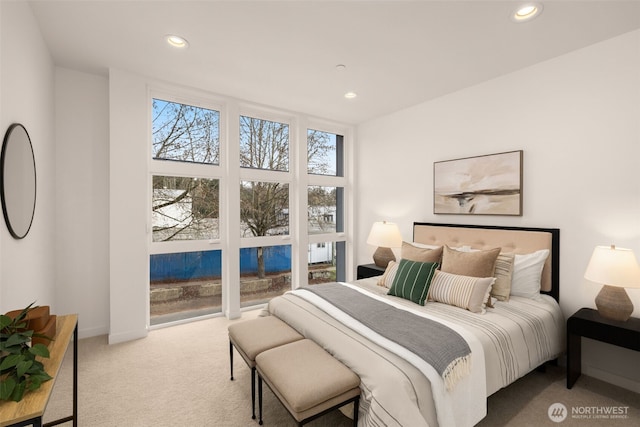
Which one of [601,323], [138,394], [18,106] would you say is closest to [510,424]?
[601,323]

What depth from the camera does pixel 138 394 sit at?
216 cm

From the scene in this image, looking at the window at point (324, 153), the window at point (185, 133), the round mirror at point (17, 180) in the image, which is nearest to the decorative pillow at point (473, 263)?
the window at point (324, 153)

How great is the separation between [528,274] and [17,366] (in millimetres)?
3204

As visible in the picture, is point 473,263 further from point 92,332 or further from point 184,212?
point 92,332

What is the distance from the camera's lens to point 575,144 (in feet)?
8.18

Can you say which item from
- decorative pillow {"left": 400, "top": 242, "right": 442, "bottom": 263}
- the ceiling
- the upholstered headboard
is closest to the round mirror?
the ceiling

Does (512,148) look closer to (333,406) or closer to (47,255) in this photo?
(333,406)

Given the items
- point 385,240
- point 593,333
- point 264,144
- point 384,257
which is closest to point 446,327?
point 593,333

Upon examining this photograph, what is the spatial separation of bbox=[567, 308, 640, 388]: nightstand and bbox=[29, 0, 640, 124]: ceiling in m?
2.10

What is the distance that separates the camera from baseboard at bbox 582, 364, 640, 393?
2215mm

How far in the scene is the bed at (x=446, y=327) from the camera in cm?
150

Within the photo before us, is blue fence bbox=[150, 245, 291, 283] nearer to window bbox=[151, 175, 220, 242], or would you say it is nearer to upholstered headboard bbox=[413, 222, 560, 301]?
window bbox=[151, 175, 220, 242]

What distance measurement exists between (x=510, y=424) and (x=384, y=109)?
343cm

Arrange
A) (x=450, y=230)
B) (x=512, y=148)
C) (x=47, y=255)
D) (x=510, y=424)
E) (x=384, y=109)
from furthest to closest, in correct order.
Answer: (x=384, y=109)
(x=450, y=230)
(x=512, y=148)
(x=47, y=255)
(x=510, y=424)
